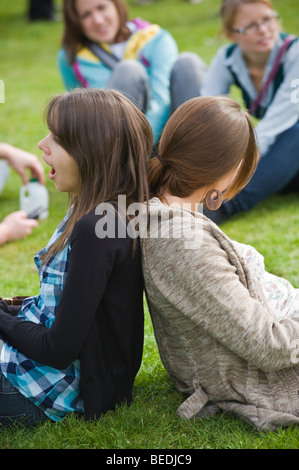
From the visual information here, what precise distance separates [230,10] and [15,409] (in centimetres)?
296

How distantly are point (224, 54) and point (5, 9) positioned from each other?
10.8 meters

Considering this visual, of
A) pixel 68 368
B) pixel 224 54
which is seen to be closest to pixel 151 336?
pixel 68 368

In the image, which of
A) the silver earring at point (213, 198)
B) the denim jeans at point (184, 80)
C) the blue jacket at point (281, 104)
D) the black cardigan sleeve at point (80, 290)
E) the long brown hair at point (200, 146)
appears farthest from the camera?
the denim jeans at point (184, 80)

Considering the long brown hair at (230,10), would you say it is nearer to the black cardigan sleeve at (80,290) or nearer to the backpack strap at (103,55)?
the backpack strap at (103,55)

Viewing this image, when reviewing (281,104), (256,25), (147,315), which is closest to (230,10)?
(256,25)

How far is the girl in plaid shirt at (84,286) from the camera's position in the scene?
1750 millimetres

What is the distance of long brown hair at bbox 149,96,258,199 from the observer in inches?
73.8

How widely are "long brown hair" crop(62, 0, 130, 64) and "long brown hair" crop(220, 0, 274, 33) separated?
83 cm

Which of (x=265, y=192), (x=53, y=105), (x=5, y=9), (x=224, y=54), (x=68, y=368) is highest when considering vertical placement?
(x=53, y=105)

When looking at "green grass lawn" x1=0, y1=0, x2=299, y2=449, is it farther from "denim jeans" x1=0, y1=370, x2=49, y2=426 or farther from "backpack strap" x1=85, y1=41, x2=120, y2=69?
"backpack strap" x1=85, y1=41, x2=120, y2=69

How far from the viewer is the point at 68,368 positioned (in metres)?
1.91

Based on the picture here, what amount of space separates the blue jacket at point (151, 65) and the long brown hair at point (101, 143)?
8.40 feet

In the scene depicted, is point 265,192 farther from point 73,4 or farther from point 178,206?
point 178,206

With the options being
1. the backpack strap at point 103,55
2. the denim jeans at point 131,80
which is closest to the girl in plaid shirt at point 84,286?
the denim jeans at point 131,80
